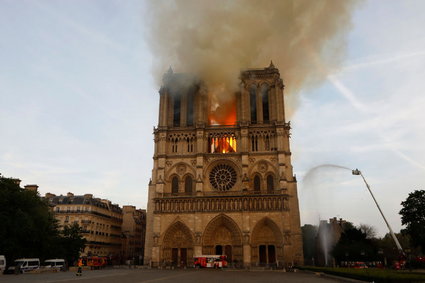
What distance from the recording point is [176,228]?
180 ft

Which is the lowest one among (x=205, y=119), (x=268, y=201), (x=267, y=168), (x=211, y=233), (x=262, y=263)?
(x=262, y=263)

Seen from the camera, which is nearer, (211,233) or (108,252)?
(211,233)

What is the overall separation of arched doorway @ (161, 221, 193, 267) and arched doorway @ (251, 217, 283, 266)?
934 cm

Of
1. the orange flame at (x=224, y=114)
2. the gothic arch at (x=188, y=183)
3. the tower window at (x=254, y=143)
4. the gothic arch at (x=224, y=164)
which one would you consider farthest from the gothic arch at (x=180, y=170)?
the orange flame at (x=224, y=114)

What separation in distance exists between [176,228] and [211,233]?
5.29 metres

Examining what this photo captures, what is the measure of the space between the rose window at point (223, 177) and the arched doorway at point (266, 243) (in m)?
7.96

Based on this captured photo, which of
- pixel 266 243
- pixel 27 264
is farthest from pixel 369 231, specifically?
pixel 27 264

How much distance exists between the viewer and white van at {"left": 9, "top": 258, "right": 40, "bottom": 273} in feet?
125

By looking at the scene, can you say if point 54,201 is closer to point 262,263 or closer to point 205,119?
point 205,119

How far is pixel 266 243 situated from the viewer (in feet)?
175

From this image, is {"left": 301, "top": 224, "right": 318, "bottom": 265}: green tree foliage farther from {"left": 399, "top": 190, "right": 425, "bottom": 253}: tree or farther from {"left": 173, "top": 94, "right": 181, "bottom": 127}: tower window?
{"left": 399, "top": 190, "right": 425, "bottom": 253}: tree

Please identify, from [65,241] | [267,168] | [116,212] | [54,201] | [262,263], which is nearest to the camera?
[65,241]

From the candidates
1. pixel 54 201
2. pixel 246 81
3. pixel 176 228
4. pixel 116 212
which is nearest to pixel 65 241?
pixel 176 228

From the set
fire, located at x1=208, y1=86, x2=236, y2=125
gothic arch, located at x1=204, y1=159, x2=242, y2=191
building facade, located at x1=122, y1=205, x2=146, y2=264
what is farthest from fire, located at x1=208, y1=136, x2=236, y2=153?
building facade, located at x1=122, y1=205, x2=146, y2=264
